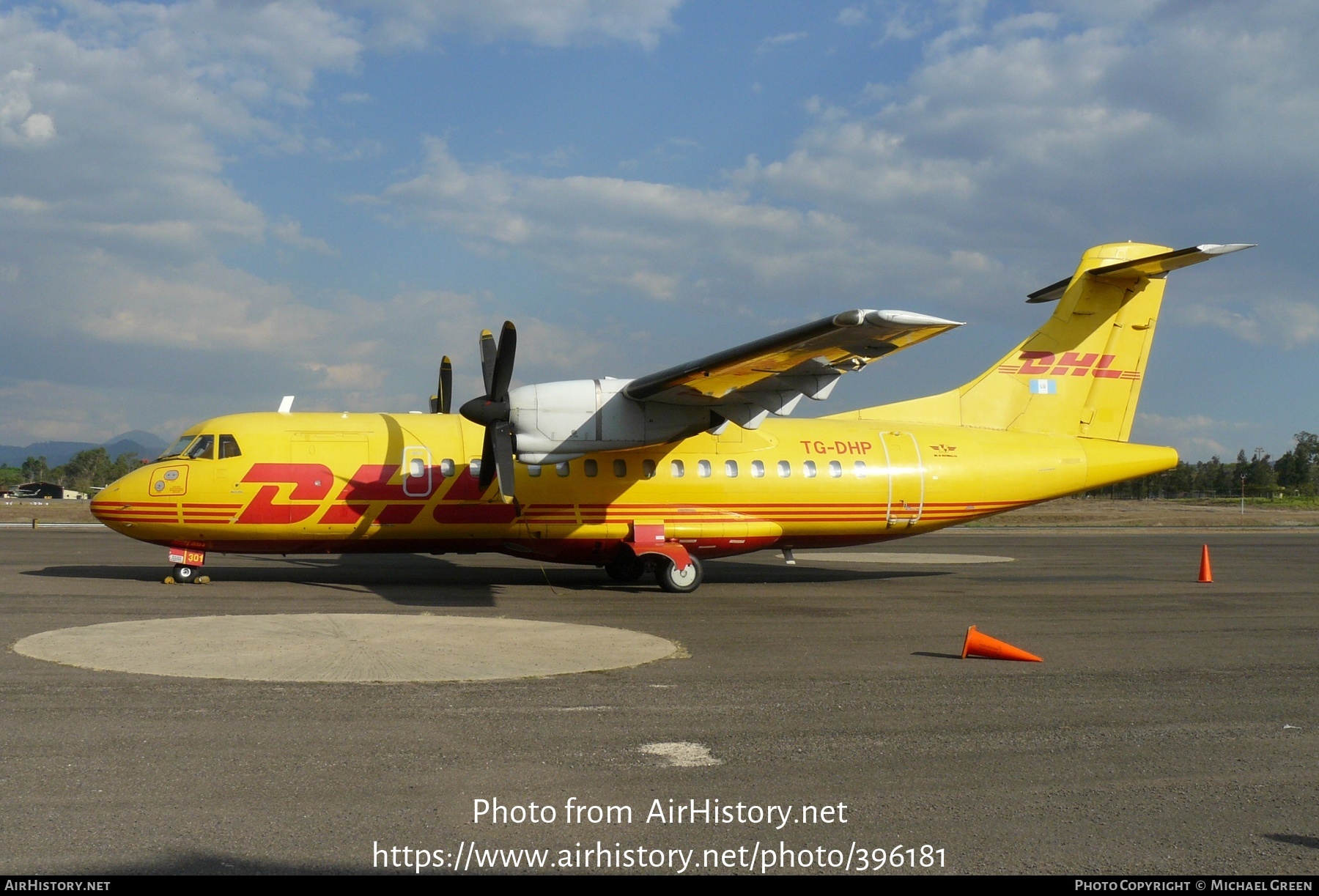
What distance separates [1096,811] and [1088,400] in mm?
17186

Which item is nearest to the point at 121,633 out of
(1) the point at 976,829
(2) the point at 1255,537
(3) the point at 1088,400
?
(1) the point at 976,829

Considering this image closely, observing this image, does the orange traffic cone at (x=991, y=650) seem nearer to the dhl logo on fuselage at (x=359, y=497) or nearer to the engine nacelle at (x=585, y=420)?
the engine nacelle at (x=585, y=420)

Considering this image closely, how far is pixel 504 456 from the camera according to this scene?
16016 millimetres

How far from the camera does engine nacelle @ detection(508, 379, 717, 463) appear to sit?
16203mm

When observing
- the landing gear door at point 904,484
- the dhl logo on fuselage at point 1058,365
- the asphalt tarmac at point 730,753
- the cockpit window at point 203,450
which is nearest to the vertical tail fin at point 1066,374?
the dhl logo on fuselage at point 1058,365

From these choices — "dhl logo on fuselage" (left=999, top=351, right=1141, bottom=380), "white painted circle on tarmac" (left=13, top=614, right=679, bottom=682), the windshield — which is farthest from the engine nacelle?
"dhl logo on fuselage" (left=999, top=351, right=1141, bottom=380)

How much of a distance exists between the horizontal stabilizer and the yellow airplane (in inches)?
2.1

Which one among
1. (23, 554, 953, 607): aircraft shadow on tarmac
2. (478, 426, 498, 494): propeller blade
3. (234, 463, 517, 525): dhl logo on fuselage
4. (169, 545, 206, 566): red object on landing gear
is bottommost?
(23, 554, 953, 607): aircraft shadow on tarmac

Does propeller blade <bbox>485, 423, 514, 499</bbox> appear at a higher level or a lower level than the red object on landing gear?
higher

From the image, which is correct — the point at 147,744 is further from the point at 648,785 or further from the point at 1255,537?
the point at 1255,537

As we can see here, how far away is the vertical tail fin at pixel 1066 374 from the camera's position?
69.0ft

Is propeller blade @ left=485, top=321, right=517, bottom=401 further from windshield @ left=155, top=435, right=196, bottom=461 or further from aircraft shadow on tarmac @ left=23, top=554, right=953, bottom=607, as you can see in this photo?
windshield @ left=155, top=435, right=196, bottom=461

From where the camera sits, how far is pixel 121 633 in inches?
448

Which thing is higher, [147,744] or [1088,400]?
[1088,400]
